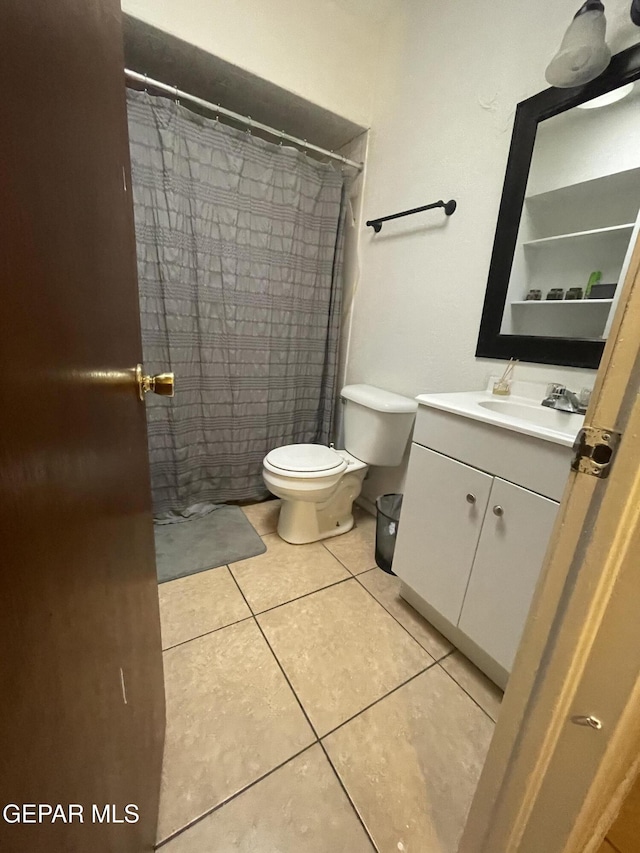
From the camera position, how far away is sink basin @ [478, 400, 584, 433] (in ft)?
3.49

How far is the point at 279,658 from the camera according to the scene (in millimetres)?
1110

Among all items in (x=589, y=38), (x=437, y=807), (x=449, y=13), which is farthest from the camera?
(x=449, y=13)

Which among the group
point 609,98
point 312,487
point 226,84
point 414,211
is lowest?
point 312,487

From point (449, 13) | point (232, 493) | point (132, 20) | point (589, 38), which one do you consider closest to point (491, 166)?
point (589, 38)

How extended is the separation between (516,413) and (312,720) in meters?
1.15

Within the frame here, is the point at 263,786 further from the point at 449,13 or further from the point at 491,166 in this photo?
the point at 449,13

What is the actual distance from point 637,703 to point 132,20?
2292 mm

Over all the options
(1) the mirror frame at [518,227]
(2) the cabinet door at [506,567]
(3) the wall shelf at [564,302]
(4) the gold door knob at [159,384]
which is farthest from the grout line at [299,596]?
(3) the wall shelf at [564,302]

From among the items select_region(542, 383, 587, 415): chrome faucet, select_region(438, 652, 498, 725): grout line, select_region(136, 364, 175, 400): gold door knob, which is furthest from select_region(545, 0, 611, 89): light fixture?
select_region(438, 652, 498, 725): grout line

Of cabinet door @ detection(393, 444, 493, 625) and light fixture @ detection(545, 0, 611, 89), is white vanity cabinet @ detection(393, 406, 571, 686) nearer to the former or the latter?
cabinet door @ detection(393, 444, 493, 625)

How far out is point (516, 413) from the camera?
1.19 meters

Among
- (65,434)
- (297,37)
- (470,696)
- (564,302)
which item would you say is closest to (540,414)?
(564,302)

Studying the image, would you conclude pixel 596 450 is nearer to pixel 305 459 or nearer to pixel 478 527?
pixel 478 527

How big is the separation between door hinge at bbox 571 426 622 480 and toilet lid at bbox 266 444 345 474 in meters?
1.21
